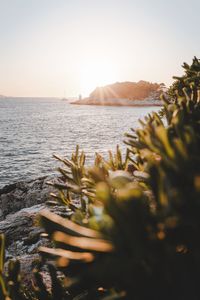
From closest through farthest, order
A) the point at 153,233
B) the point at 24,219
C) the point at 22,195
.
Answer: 1. the point at 153,233
2. the point at 24,219
3. the point at 22,195

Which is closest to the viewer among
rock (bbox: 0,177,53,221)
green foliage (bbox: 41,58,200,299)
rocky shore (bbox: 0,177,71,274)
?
green foliage (bbox: 41,58,200,299)

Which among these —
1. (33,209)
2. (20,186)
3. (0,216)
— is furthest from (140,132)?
(20,186)

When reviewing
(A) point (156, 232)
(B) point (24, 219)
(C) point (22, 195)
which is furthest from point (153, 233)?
(C) point (22, 195)

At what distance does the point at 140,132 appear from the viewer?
5.79 feet

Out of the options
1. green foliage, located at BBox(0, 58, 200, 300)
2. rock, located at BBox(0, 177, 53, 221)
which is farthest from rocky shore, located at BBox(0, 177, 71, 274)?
green foliage, located at BBox(0, 58, 200, 300)

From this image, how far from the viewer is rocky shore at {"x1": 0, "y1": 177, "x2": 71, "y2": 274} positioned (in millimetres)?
7180

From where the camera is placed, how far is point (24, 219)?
29.7 feet

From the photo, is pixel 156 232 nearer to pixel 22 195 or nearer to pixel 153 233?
pixel 153 233

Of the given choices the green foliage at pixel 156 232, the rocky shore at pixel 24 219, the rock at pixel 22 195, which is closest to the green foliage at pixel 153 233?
the green foliage at pixel 156 232

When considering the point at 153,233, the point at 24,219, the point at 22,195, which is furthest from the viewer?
the point at 22,195

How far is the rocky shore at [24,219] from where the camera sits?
718cm

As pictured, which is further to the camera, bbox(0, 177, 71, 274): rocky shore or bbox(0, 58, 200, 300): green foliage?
bbox(0, 177, 71, 274): rocky shore

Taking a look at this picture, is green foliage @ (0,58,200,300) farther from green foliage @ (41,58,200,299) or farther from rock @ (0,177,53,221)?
rock @ (0,177,53,221)

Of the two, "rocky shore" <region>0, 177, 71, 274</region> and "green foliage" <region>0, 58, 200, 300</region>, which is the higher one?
"green foliage" <region>0, 58, 200, 300</region>
